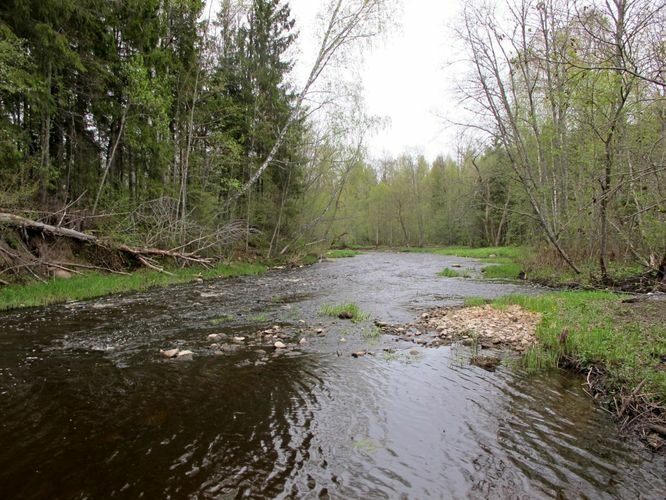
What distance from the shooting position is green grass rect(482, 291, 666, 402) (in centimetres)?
552

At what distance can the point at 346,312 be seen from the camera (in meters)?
10.7

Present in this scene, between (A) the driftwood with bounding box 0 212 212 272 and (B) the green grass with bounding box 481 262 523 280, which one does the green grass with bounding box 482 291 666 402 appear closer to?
(B) the green grass with bounding box 481 262 523 280

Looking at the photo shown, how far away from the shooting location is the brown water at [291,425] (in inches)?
142

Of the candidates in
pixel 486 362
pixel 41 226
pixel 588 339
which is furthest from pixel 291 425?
pixel 41 226

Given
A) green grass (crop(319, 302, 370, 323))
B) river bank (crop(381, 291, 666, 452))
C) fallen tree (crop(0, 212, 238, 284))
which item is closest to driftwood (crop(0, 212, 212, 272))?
fallen tree (crop(0, 212, 238, 284))

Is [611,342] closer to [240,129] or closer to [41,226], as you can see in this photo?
[41,226]

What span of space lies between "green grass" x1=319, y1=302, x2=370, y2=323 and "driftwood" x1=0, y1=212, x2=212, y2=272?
8.89 m

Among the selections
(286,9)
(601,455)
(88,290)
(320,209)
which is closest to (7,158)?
(88,290)

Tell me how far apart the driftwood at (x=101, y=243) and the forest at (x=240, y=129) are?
1.36ft

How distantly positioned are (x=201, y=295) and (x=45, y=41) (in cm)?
939

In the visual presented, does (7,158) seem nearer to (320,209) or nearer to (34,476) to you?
(34,476)

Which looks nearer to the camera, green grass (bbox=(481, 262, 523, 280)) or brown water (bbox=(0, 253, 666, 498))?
brown water (bbox=(0, 253, 666, 498))

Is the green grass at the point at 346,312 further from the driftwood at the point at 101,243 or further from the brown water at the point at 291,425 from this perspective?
the driftwood at the point at 101,243

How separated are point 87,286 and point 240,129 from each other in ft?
46.5
